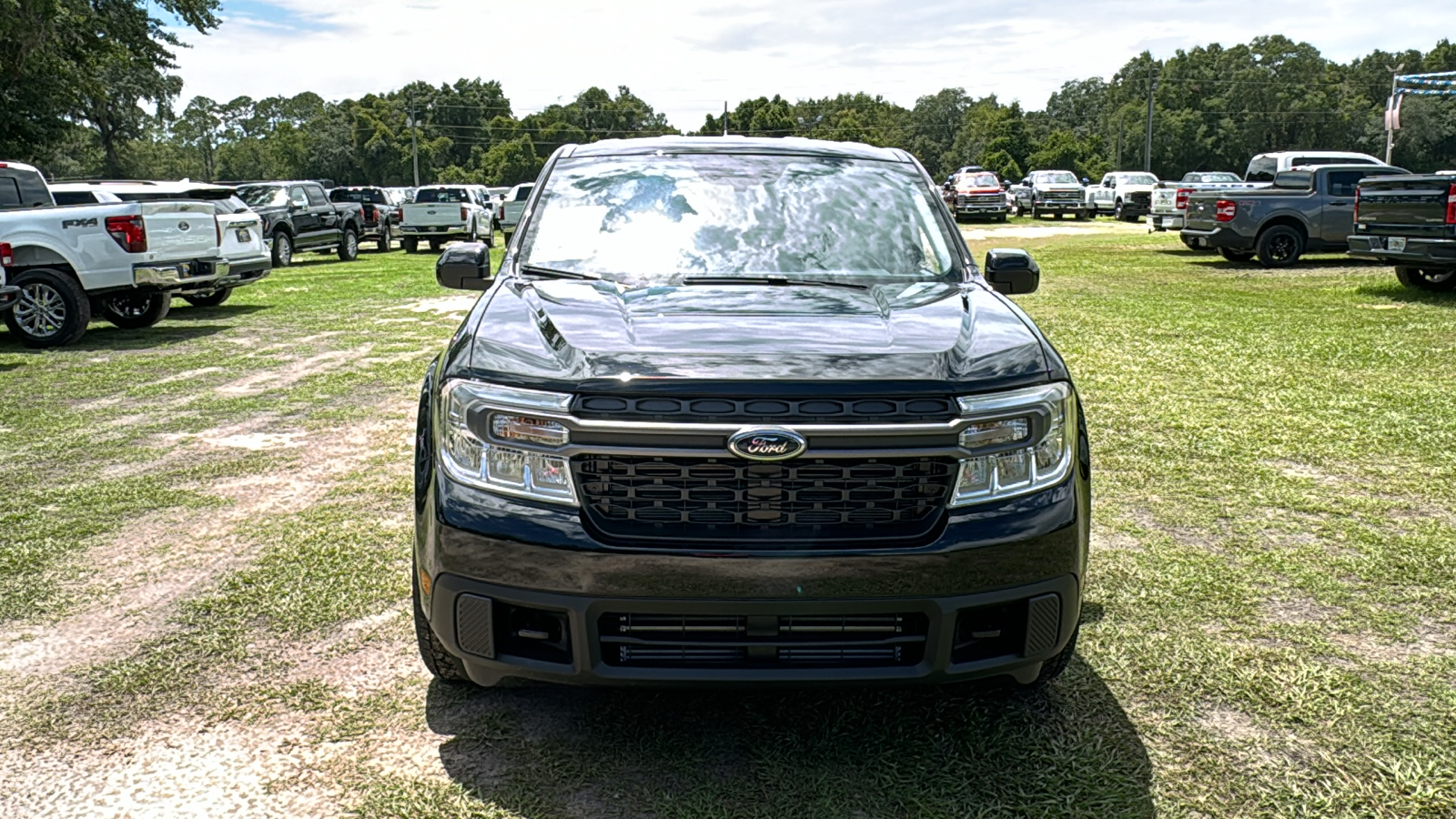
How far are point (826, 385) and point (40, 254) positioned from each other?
11.6m

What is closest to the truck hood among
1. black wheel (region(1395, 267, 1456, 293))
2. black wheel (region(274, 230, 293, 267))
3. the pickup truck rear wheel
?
black wheel (region(1395, 267, 1456, 293))

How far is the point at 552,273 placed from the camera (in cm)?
400

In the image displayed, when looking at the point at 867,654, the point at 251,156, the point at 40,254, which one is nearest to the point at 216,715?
the point at 867,654

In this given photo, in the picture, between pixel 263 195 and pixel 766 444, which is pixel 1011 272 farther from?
pixel 263 195

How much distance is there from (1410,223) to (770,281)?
42.9 ft

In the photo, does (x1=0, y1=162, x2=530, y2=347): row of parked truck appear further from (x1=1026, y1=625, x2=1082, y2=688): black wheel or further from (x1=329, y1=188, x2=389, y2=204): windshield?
(x1=329, y1=188, x2=389, y2=204): windshield

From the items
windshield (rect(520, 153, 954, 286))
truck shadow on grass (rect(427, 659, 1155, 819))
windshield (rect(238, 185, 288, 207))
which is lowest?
truck shadow on grass (rect(427, 659, 1155, 819))

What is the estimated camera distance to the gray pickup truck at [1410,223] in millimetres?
13648

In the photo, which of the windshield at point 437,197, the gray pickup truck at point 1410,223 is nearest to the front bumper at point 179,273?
the gray pickup truck at point 1410,223

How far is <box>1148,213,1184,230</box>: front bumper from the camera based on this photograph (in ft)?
81.0

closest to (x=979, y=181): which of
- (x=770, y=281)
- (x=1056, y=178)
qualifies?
(x=1056, y=178)

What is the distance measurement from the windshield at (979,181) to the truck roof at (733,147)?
38404mm

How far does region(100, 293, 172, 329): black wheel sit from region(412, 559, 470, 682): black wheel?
11.6 metres

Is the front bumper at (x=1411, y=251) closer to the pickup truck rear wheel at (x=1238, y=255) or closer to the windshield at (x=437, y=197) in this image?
the pickup truck rear wheel at (x=1238, y=255)
